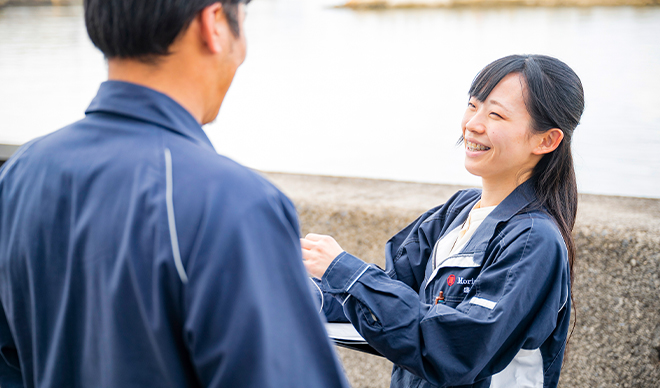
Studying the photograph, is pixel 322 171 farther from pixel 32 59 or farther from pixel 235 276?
pixel 235 276

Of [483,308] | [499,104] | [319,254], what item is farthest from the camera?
[499,104]

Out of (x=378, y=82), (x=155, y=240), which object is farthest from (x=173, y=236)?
(x=378, y=82)

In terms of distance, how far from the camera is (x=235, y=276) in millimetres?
569

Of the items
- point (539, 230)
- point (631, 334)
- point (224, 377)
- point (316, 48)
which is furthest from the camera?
point (316, 48)

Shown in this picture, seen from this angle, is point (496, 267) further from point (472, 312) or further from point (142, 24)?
point (142, 24)

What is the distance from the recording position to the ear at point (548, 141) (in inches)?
53.5

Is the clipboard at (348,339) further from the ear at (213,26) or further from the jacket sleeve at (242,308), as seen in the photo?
the ear at (213,26)

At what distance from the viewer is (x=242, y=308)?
1.84 ft

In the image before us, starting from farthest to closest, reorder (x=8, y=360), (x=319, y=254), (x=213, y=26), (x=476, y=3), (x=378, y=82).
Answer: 1. (x=378, y=82)
2. (x=476, y=3)
3. (x=319, y=254)
4. (x=8, y=360)
5. (x=213, y=26)

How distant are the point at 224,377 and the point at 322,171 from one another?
7.28ft

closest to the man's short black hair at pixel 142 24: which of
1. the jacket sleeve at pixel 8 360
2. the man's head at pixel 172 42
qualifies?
the man's head at pixel 172 42

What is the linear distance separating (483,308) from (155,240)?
2.76ft

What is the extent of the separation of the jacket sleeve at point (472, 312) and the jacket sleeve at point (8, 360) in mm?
672

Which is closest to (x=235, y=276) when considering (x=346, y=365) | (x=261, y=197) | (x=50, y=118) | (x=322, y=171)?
(x=261, y=197)
